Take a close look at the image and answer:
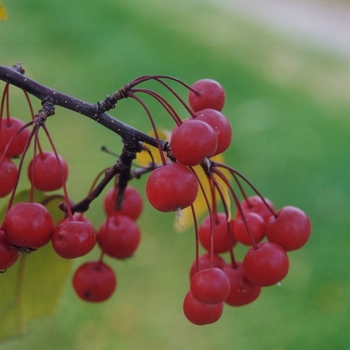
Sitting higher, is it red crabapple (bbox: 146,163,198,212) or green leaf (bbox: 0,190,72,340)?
red crabapple (bbox: 146,163,198,212)

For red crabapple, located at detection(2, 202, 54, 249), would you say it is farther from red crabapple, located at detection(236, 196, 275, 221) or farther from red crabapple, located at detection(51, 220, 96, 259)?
red crabapple, located at detection(236, 196, 275, 221)

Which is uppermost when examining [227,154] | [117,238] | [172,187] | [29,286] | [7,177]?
[172,187]

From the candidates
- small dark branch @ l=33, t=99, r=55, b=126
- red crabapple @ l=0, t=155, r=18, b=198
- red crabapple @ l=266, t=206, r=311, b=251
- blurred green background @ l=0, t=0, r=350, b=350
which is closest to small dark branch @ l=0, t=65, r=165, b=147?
small dark branch @ l=33, t=99, r=55, b=126

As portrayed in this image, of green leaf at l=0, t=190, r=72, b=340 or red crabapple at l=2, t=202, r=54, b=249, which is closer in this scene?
red crabapple at l=2, t=202, r=54, b=249

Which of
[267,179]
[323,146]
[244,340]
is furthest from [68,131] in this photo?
[244,340]

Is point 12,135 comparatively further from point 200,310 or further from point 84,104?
point 200,310

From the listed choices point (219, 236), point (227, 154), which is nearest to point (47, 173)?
point (219, 236)

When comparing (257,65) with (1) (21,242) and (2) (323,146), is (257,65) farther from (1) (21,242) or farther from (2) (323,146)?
(1) (21,242)

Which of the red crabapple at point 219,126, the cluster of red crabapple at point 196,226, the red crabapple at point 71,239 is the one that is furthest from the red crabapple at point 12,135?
the red crabapple at point 219,126
